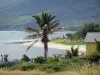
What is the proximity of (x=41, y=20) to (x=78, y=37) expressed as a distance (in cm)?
5887

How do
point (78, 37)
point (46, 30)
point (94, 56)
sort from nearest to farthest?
1. point (94, 56)
2. point (46, 30)
3. point (78, 37)

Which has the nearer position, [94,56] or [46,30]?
[94,56]

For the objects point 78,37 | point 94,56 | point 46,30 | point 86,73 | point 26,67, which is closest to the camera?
point 86,73

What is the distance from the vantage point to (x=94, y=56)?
2638 cm

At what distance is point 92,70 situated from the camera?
363 inches

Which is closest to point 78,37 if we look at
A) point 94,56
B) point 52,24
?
point 52,24

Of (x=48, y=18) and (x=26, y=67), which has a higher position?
Answer: (x=48, y=18)

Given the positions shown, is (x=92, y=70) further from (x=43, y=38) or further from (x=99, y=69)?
(x=43, y=38)

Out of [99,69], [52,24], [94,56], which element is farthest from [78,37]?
[99,69]

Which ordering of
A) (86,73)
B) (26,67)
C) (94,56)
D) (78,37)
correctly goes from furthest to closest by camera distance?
1. (78,37)
2. (94,56)
3. (26,67)
4. (86,73)

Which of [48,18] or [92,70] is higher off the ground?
[48,18]

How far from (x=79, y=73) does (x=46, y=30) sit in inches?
1389

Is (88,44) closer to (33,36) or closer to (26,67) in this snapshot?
(33,36)

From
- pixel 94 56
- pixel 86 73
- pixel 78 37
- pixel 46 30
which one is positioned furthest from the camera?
pixel 78 37
